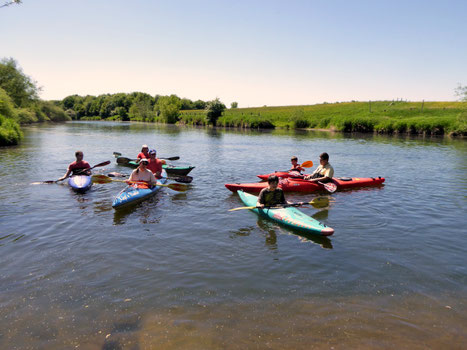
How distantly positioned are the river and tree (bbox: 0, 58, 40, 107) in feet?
183

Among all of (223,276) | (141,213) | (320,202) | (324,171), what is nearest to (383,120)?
(324,171)

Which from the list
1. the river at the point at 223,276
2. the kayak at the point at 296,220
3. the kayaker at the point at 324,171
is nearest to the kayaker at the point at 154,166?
the river at the point at 223,276

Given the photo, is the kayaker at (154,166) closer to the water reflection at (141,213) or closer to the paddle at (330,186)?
the water reflection at (141,213)

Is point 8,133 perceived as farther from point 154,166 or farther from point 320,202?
point 320,202

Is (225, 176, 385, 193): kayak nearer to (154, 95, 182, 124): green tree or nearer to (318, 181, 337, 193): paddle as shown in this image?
(318, 181, 337, 193): paddle

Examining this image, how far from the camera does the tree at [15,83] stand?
53594 millimetres

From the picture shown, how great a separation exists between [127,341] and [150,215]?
5.16 meters

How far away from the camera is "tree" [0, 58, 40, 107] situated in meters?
53.6

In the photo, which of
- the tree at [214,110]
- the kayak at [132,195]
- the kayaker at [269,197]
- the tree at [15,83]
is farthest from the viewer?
the tree at [214,110]

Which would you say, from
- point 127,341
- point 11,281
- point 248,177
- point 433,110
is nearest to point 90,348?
point 127,341

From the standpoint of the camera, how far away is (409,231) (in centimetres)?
781

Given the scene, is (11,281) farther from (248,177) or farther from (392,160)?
(392,160)

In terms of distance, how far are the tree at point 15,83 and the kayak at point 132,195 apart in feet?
179

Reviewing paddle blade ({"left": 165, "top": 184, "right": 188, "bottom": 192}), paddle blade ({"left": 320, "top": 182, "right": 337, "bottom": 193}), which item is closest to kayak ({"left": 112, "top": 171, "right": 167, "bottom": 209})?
paddle blade ({"left": 165, "top": 184, "right": 188, "bottom": 192})
